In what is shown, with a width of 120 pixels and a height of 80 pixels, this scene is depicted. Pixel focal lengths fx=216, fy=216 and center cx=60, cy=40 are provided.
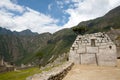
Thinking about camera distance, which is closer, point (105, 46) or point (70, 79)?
point (70, 79)

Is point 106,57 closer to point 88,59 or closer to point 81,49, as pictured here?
point 88,59

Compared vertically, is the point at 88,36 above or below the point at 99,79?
above

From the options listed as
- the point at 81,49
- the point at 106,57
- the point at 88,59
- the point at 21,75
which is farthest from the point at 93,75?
the point at 21,75

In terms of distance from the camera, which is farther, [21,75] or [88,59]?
[21,75]

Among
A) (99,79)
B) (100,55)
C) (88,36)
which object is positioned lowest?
(99,79)

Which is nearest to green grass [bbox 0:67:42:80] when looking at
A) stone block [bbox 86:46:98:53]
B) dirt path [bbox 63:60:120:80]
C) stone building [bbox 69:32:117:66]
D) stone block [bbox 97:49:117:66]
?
stone building [bbox 69:32:117:66]

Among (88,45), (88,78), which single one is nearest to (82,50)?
(88,45)

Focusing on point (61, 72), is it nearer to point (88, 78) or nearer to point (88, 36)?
point (88, 78)

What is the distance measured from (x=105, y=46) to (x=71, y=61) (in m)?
3.53

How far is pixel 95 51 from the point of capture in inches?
794

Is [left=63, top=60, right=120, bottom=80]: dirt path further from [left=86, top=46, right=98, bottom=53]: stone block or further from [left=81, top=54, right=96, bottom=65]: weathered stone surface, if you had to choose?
[left=86, top=46, right=98, bottom=53]: stone block

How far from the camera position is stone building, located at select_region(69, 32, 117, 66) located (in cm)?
1959

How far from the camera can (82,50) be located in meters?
20.5

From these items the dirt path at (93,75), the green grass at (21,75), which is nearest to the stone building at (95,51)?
the dirt path at (93,75)
